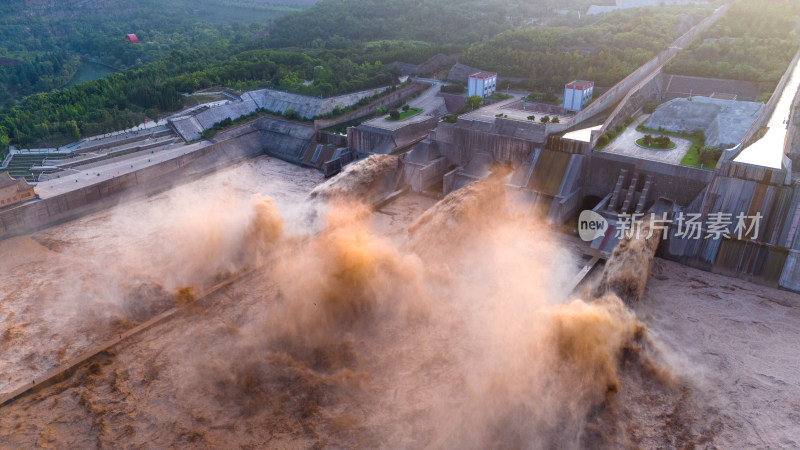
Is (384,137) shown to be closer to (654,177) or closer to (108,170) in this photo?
(654,177)

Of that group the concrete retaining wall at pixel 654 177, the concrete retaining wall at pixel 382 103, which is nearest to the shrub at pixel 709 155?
the concrete retaining wall at pixel 654 177

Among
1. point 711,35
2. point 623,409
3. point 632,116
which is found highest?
point 711,35

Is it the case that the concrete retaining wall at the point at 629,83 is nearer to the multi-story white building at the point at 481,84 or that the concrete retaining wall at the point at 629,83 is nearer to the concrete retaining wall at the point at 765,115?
the concrete retaining wall at the point at 765,115

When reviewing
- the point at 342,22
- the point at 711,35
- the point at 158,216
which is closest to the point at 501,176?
the point at 158,216

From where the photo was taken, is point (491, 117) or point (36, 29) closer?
point (491, 117)

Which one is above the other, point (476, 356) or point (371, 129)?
point (371, 129)

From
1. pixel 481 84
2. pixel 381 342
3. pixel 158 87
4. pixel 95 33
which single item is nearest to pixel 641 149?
pixel 481 84

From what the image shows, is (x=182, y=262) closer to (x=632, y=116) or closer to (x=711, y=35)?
(x=632, y=116)
